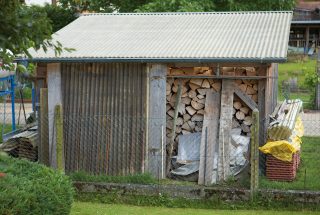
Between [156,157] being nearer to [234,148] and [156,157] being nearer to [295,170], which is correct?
[234,148]

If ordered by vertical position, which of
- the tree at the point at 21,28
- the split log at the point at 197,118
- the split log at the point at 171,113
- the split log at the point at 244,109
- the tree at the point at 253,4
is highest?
the tree at the point at 253,4

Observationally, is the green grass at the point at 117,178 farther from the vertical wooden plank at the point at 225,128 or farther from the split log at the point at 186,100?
the split log at the point at 186,100

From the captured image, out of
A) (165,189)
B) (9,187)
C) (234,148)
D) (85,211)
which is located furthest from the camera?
(234,148)

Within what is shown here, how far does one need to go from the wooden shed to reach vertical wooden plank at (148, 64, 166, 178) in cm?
2

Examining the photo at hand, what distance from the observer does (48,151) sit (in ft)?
39.2

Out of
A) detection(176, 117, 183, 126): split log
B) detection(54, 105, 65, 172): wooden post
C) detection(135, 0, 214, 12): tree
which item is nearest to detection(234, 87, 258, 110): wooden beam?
detection(176, 117, 183, 126): split log

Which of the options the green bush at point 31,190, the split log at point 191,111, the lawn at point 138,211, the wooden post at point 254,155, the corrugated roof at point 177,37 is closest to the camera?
the green bush at point 31,190

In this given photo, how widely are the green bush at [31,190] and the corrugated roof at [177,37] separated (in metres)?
3.53

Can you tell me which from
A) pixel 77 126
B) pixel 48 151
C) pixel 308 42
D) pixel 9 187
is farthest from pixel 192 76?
pixel 308 42

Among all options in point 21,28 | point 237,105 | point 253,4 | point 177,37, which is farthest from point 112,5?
point 21,28

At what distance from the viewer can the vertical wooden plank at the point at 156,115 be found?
11.6 meters

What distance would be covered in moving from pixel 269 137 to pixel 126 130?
2.78 metres

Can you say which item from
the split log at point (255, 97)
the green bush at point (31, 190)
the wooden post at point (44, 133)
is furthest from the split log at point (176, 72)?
the green bush at point (31, 190)

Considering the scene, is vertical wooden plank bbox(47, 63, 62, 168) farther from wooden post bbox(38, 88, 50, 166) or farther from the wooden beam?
the wooden beam
